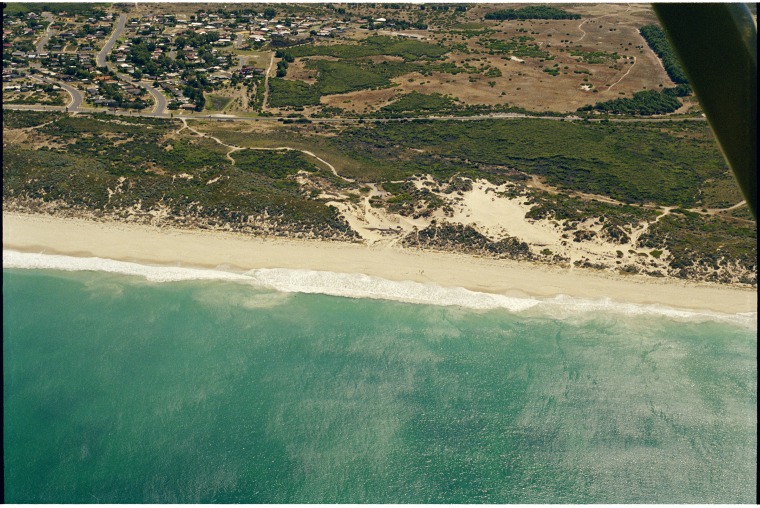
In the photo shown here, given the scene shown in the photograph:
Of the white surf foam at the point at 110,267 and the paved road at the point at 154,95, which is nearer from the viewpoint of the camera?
the white surf foam at the point at 110,267

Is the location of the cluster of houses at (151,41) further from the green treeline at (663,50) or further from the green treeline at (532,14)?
the green treeline at (663,50)

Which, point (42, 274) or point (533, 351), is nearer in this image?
point (533, 351)

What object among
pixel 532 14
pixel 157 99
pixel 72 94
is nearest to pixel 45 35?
pixel 72 94

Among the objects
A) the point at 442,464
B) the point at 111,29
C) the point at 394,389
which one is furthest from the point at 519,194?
the point at 111,29

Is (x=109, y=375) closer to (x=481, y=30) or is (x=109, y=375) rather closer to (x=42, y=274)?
(x=42, y=274)

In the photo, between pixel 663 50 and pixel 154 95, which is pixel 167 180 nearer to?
pixel 154 95

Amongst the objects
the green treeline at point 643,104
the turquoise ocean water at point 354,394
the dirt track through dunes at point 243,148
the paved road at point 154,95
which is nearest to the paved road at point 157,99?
the paved road at point 154,95
